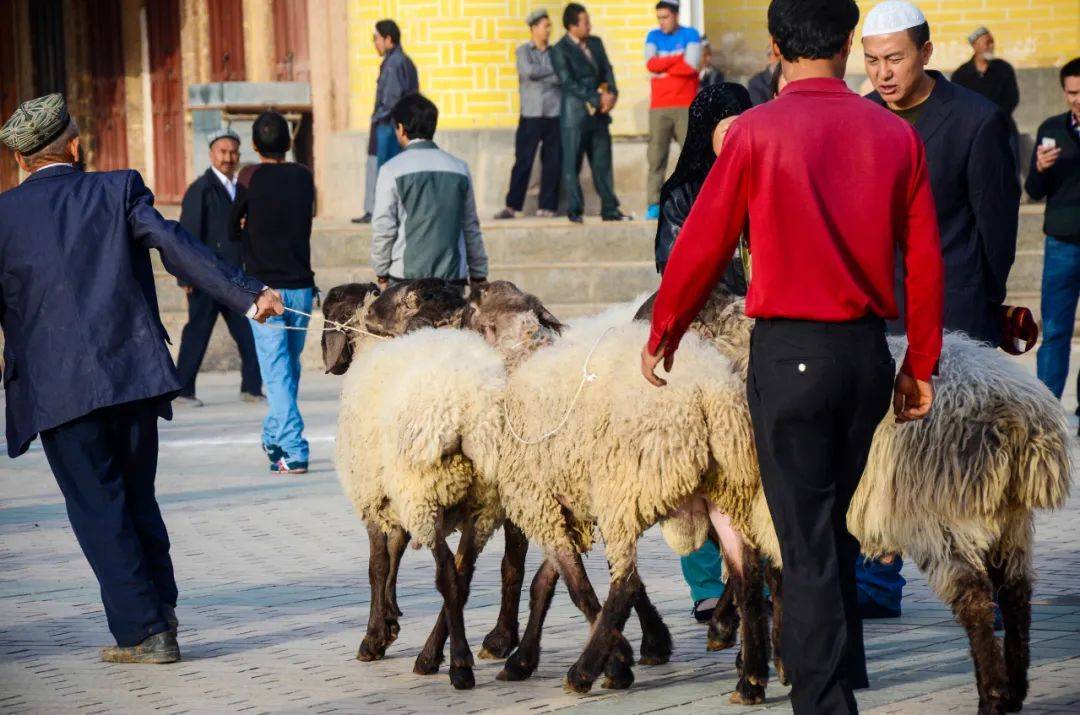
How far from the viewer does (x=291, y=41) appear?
2369 cm

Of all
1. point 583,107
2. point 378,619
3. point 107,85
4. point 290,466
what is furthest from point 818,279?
point 107,85

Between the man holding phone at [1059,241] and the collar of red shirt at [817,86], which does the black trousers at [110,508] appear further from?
the man holding phone at [1059,241]

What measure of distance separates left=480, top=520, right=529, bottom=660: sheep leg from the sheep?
151 cm

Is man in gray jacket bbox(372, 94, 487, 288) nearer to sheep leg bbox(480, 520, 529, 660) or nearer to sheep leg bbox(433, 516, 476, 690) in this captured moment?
sheep leg bbox(480, 520, 529, 660)

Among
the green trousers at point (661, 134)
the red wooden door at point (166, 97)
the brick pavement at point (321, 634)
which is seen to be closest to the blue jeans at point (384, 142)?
the green trousers at point (661, 134)

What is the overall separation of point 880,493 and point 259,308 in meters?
2.48

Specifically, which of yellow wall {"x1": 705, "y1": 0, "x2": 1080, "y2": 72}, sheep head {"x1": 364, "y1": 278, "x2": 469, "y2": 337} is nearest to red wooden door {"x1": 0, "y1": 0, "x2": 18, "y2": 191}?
yellow wall {"x1": 705, "y1": 0, "x2": 1080, "y2": 72}

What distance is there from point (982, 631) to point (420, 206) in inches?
201

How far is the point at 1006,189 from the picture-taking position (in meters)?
6.75

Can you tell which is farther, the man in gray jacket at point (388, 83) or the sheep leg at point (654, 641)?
the man in gray jacket at point (388, 83)

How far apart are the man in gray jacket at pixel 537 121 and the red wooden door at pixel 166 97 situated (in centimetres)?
853

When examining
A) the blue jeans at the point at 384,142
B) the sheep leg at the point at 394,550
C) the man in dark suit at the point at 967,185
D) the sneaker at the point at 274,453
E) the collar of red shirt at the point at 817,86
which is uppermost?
the collar of red shirt at the point at 817,86

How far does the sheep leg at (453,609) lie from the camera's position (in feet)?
21.0

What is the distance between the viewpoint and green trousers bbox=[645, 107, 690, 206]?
19.3m
